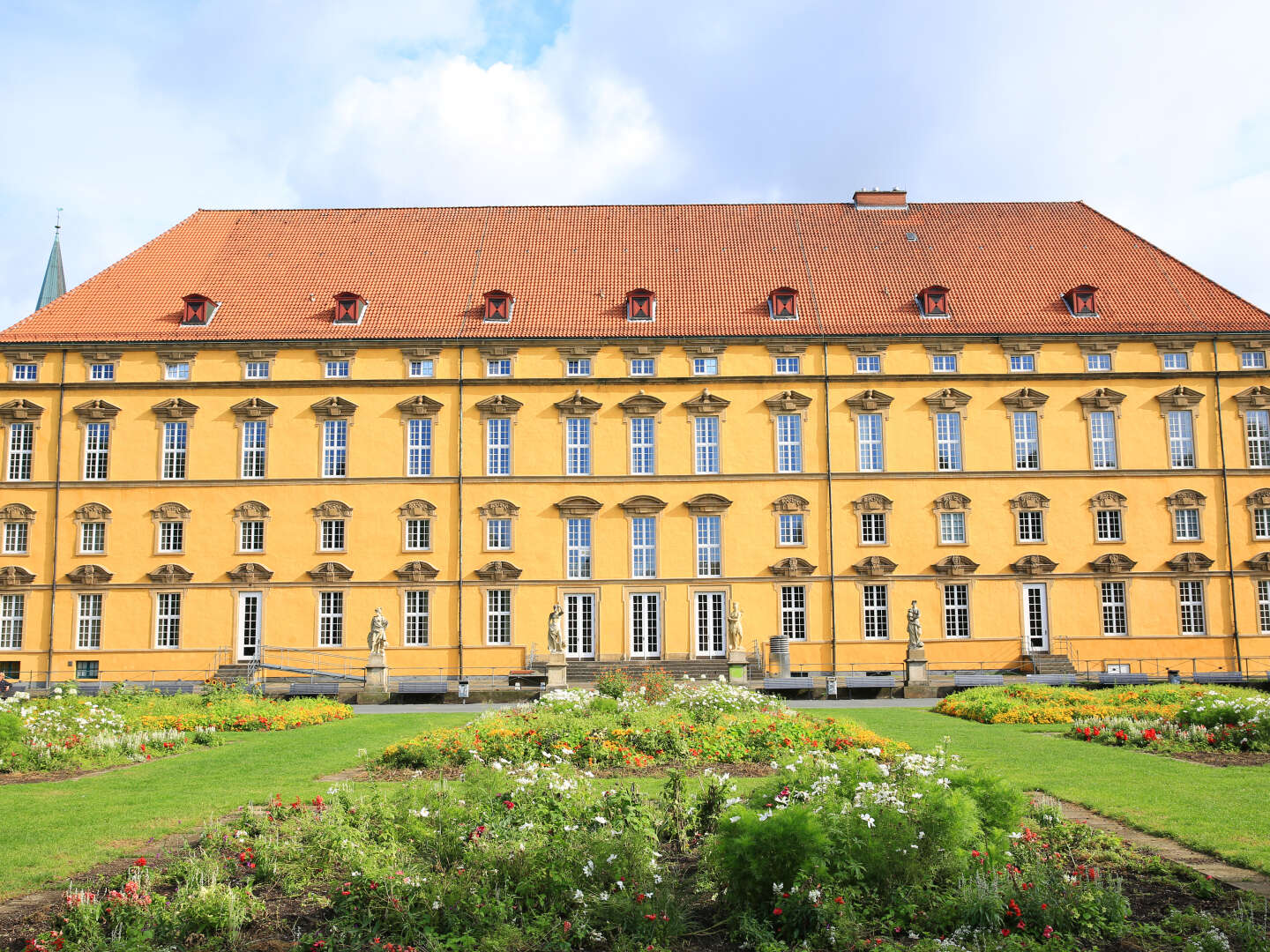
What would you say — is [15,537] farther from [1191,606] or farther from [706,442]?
[1191,606]

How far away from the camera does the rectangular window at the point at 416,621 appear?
37.7 meters

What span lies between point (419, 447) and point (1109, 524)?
25.9 metres

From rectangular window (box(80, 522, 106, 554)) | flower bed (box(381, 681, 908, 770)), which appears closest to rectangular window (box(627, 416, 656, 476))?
rectangular window (box(80, 522, 106, 554))

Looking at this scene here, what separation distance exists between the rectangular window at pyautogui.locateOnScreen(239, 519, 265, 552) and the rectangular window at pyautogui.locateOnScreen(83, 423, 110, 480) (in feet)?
18.5

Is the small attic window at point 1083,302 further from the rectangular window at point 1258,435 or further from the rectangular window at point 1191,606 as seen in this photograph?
the rectangular window at point 1191,606

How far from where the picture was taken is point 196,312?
3962 centimetres

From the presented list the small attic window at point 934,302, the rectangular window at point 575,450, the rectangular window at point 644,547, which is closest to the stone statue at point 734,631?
the rectangular window at point 644,547

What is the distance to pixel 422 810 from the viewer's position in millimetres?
9375

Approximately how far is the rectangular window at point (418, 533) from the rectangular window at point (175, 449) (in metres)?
8.70

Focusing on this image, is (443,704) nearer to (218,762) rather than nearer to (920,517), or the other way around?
(218,762)

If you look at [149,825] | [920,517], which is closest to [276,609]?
[920,517]

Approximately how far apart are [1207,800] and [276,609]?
32140 millimetres

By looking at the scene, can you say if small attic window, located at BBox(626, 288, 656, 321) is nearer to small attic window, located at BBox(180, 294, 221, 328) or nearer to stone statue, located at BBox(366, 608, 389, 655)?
stone statue, located at BBox(366, 608, 389, 655)

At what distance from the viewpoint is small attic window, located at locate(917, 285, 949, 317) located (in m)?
39.9
